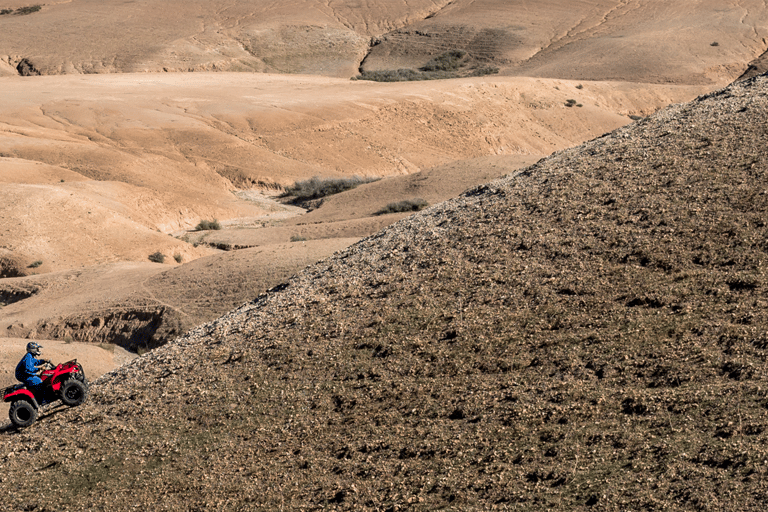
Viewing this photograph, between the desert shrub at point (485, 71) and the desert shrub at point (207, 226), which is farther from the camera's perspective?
the desert shrub at point (485, 71)

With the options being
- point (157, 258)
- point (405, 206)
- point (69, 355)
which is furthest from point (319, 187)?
point (69, 355)

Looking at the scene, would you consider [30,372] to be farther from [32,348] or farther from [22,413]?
[22,413]

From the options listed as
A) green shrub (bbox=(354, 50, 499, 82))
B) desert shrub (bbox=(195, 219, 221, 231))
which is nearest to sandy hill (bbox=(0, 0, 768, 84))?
green shrub (bbox=(354, 50, 499, 82))

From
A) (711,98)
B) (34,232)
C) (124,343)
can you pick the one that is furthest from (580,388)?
(34,232)

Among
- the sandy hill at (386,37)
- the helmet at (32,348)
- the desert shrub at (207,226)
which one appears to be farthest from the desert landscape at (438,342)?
the sandy hill at (386,37)

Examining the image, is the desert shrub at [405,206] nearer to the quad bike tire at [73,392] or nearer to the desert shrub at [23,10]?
the quad bike tire at [73,392]

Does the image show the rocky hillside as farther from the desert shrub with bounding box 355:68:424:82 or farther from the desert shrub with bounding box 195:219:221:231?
the desert shrub with bounding box 355:68:424:82
